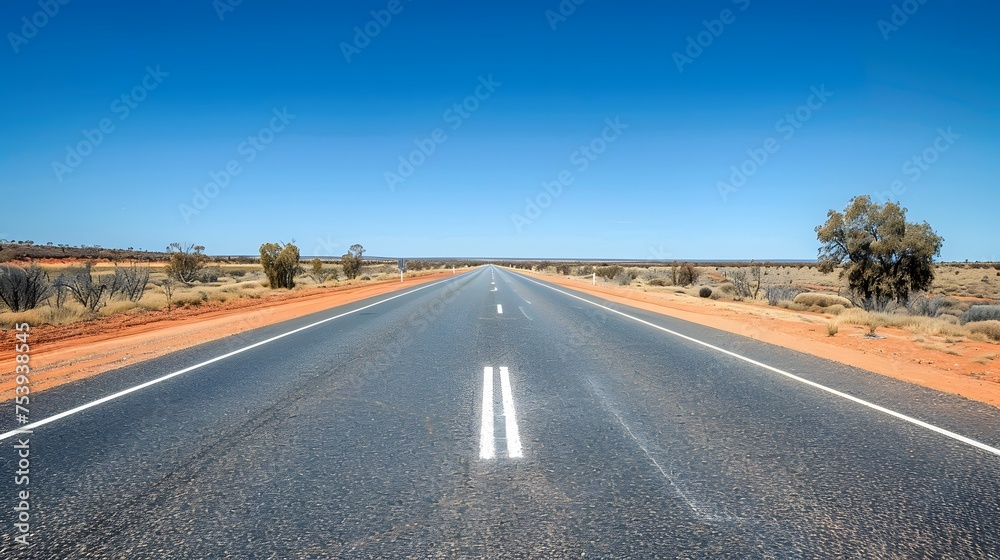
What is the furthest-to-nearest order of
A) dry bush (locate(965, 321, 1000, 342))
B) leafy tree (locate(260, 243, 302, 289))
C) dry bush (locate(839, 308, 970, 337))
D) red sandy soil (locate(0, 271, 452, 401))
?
leafy tree (locate(260, 243, 302, 289))
dry bush (locate(839, 308, 970, 337))
dry bush (locate(965, 321, 1000, 342))
red sandy soil (locate(0, 271, 452, 401))

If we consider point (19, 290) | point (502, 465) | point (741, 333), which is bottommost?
point (741, 333)

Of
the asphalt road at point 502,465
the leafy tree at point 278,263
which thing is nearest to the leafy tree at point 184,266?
the leafy tree at point 278,263

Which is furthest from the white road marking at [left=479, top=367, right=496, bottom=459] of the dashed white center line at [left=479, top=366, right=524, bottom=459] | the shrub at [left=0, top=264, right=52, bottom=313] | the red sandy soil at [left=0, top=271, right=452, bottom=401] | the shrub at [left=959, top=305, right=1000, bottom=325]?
the shrub at [left=0, top=264, right=52, bottom=313]

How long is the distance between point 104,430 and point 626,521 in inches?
183

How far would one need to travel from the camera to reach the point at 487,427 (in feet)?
15.8

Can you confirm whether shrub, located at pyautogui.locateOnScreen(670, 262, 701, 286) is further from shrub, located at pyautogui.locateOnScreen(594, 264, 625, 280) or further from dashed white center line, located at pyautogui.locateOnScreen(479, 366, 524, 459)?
dashed white center line, located at pyautogui.locateOnScreen(479, 366, 524, 459)

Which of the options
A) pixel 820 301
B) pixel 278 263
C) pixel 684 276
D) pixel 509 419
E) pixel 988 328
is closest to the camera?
pixel 509 419

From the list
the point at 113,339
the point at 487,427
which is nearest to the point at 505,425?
the point at 487,427

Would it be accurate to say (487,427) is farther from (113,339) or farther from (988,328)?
(988,328)

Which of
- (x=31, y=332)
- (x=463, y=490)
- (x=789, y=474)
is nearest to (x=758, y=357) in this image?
(x=789, y=474)

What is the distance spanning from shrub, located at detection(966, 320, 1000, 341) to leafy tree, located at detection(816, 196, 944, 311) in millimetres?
7084

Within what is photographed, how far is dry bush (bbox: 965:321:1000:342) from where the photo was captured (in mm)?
12637

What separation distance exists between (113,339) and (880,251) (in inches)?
1036

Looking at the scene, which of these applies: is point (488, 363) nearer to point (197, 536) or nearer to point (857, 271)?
point (197, 536)
